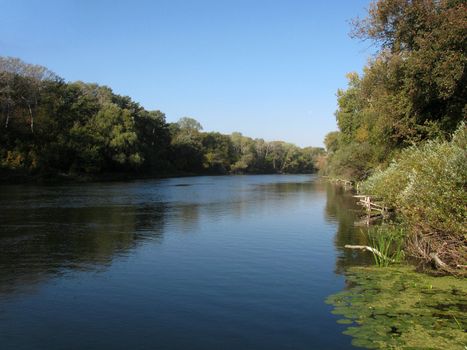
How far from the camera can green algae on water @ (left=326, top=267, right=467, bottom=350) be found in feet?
34.4

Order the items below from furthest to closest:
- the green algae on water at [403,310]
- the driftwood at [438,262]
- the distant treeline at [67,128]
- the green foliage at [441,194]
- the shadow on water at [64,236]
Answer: the distant treeline at [67,128], the shadow on water at [64,236], the driftwood at [438,262], the green foliage at [441,194], the green algae on water at [403,310]

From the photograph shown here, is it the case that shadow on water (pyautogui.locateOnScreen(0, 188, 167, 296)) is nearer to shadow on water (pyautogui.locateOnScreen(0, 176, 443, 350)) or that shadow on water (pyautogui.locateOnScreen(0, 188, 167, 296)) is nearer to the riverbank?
shadow on water (pyautogui.locateOnScreen(0, 176, 443, 350))

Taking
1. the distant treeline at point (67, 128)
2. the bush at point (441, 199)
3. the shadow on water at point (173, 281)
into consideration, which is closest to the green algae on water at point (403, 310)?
the shadow on water at point (173, 281)

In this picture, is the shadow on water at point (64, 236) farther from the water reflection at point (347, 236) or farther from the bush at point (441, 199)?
the bush at point (441, 199)

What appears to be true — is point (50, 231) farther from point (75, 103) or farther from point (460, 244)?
point (75, 103)

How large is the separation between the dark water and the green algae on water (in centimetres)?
59

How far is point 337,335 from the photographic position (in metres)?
11.5

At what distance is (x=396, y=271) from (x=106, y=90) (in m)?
111

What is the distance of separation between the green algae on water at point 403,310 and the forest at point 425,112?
1.33 meters

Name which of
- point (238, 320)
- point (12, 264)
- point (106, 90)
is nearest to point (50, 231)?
point (12, 264)

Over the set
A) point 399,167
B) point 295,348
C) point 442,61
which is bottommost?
point 295,348

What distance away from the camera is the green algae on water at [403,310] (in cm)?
1049

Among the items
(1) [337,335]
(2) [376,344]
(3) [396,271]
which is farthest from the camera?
(3) [396,271]

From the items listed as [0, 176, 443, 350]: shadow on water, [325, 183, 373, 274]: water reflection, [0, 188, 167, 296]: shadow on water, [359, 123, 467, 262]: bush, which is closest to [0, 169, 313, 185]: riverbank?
[0, 188, 167, 296]: shadow on water
